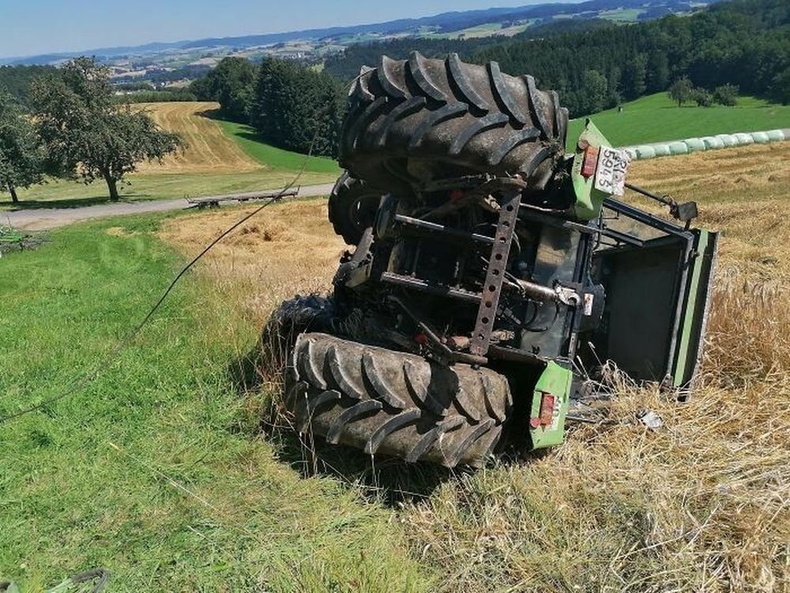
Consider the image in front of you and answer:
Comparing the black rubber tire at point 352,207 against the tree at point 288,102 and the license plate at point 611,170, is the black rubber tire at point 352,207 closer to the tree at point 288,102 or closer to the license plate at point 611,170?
the license plate at point 611,170

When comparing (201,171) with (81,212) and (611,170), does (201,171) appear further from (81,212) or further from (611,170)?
(611,170)

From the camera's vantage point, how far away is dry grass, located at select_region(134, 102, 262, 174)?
5125 centimetres

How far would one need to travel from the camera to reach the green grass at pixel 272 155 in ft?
173

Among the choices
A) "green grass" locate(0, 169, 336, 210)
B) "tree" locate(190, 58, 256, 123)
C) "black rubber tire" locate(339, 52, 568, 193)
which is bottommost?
"green grass" locate(0, 169, 336, 210)

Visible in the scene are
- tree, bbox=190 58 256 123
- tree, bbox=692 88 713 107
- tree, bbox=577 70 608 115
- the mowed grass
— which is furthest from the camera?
tree, bbox=577 70 608 115

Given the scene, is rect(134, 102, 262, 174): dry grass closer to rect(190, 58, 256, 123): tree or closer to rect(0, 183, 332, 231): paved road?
rect(190, 58, 256, 123): tree

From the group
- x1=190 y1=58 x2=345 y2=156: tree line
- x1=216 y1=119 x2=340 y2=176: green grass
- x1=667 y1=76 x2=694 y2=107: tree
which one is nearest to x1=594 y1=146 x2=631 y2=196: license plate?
x1=216 y1=119 x2=340 y2=176: green grass

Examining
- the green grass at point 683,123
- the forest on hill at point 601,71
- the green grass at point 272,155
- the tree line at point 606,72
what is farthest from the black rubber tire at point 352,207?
the forest on hill at point 601,71

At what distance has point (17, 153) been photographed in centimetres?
3541

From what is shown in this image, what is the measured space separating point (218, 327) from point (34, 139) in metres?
35.4

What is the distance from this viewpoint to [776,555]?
107 inches

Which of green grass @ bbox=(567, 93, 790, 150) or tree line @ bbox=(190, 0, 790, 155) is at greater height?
tree line @ bbox=(190, 0, 790, 155)

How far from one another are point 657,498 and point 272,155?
56366 mm

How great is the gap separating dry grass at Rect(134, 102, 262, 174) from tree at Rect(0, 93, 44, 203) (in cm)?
924
